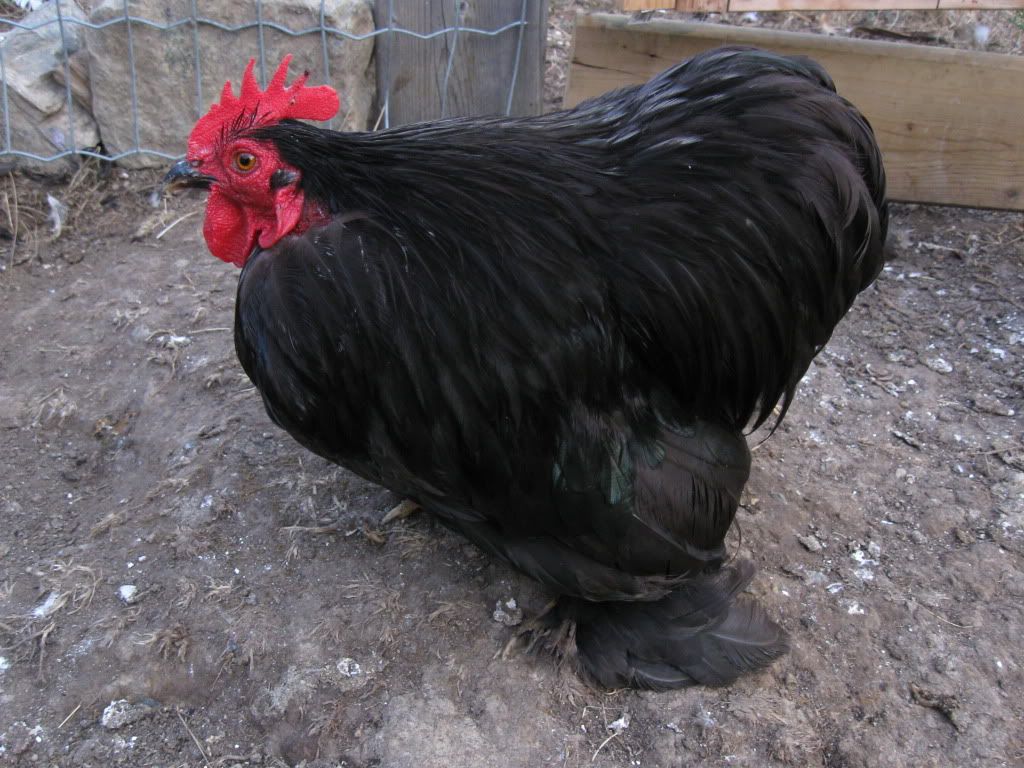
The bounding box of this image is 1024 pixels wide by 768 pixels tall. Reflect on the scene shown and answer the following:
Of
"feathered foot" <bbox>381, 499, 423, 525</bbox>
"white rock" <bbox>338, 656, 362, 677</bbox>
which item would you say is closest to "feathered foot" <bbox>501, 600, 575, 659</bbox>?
"white rock" <bbox>338, 656, 362, 677</bbox>

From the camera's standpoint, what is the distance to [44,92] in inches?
164

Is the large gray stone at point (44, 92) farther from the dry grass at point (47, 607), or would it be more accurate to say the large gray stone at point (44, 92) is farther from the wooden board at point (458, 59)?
the dry grass at point (47, 607)

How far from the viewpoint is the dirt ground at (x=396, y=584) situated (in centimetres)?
225

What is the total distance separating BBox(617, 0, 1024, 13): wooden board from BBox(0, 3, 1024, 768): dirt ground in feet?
4.57

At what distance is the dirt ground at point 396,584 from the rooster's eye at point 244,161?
3.96ft

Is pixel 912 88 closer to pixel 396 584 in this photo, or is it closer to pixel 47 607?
pixel 396 584

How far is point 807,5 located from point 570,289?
8.76 ft

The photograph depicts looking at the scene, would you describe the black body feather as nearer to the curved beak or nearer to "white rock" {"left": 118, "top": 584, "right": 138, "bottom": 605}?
the curved beak

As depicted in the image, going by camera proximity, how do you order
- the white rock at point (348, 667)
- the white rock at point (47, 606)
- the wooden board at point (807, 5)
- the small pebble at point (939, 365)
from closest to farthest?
the white rock at point (348, 667) → the white rock at point (47, 606) → the small pebble at point (939, 365) → the wooden board at point (807, 5)

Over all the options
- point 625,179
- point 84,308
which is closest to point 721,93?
point 625,179

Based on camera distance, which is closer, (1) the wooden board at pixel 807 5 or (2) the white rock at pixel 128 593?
(2) the white rock at pixel 128 593

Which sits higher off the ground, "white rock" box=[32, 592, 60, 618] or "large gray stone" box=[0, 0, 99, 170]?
"large gray stone" box=[0, 0, 99, 170]

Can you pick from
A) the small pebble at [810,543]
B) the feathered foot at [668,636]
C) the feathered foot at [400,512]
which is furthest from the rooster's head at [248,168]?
the small pebble at [810,543]

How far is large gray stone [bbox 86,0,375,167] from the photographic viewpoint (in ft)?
13.1
